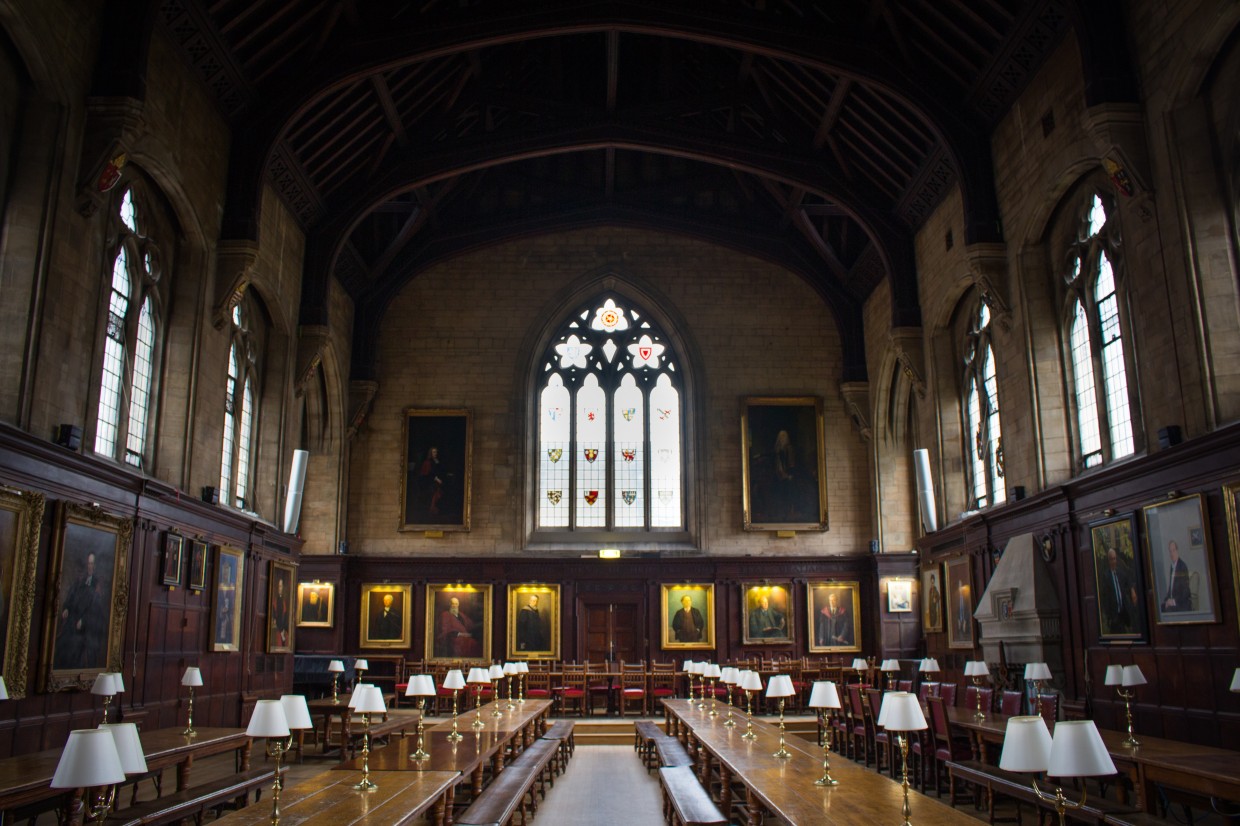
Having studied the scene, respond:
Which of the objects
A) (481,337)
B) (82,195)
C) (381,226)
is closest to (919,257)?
(481,337)

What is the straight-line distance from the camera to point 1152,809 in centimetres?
789

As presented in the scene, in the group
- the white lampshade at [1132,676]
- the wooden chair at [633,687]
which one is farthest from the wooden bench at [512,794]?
the wooden chair at [633,687]

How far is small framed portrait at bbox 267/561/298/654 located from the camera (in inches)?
648

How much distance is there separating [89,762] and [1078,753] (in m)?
4.14

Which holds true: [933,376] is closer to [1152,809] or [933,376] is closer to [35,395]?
[1152,809]

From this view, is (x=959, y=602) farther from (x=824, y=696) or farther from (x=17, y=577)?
(x=17, y=577)

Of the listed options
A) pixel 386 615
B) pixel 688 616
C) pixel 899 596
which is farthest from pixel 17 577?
pixel 899 596

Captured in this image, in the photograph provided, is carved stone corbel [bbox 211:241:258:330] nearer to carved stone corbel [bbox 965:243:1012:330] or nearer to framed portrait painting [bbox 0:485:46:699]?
framed portrait painting [bbox 0:485:46:699]

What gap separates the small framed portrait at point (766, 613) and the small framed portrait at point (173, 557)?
11547 mm

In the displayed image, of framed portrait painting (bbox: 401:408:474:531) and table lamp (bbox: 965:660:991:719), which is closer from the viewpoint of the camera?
table lamp (bbox: 965:660:991:719)

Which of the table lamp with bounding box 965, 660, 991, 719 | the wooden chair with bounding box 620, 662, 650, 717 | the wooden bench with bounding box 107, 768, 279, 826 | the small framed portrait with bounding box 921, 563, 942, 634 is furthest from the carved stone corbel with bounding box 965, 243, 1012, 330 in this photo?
the wooden bench with bounding box 107, 768, 279, 826

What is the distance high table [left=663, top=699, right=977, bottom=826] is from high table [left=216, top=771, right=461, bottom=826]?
223 centimetres

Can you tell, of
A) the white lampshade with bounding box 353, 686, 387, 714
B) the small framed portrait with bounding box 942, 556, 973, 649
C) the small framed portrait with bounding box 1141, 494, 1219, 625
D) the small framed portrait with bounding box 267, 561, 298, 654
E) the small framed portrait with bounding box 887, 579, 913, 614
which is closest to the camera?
the white lampshade with bounding box 353, 686, 387, 714

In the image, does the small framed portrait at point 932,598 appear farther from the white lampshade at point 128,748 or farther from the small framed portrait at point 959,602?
the white lampshade at point 128,748
